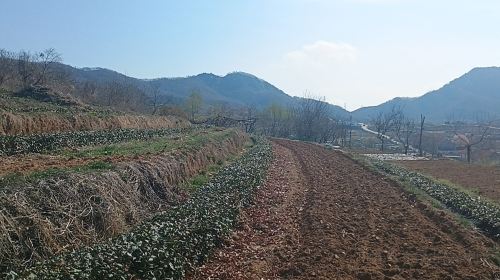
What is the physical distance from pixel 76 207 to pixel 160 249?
9.31ft

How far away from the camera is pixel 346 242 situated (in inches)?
495

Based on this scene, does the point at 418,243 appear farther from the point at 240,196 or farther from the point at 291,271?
the point at 240,196

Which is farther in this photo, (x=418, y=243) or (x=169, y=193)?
(x=169, y=193)

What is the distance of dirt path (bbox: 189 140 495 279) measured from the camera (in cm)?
1023

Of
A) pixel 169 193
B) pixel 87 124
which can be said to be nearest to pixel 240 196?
pixel 169 193

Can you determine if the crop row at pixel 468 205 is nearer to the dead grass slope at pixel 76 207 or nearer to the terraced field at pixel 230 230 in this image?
the terraced field at pixel 230 230

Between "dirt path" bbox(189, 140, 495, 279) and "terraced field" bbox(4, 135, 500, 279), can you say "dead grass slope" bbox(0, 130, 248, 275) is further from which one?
"dirt path" bbox(189, 140, 495, 279)

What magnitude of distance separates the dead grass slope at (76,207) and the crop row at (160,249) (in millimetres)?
895

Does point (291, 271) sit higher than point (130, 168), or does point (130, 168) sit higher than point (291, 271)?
point (130, 168)

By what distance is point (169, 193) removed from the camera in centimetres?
1609

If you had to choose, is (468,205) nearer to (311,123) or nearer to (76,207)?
(76,207)

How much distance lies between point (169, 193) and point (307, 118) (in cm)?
7891

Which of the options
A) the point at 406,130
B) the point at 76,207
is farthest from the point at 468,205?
the point at 406,130

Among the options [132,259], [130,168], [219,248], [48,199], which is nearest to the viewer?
[132,259]
